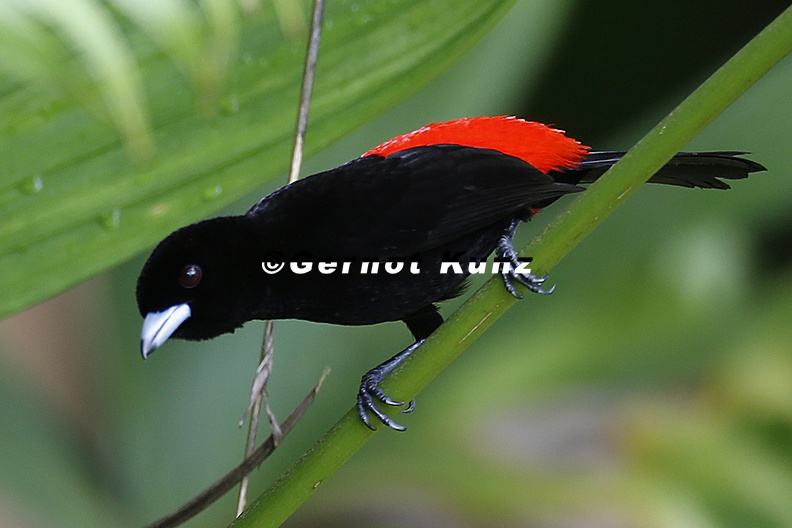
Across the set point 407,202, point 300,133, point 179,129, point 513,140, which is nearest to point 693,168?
point 513,140

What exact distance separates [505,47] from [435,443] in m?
0.67

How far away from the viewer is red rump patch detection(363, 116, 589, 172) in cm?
96

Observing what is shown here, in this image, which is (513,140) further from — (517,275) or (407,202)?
(517,275)

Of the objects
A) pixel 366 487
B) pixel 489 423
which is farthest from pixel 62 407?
pixel 489 423

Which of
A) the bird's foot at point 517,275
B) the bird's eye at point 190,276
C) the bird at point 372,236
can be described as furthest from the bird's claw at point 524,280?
the bird's eye at point 190,276

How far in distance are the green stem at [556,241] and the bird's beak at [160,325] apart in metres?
0.24

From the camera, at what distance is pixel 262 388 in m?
0.76

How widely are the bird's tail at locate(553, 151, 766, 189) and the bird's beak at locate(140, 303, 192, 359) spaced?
46 centimetres

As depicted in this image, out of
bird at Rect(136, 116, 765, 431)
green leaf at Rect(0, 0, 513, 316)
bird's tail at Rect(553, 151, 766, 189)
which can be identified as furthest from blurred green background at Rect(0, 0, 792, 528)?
green leaf at Rect(0, 0, 513, 316)

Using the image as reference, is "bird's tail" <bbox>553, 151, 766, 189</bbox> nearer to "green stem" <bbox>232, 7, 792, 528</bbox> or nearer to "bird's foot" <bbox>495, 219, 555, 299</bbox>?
"bird's foot" <bbox>495, 219, 555, 299</bbox>

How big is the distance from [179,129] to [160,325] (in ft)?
0.73

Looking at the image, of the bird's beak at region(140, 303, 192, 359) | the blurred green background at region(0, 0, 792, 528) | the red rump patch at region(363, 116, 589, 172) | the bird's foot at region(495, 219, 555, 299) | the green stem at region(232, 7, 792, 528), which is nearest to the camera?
the green stem at region(232, 7, 792, 528)

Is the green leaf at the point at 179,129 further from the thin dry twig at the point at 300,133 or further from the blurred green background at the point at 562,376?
the blurred green background at the point at 562,376

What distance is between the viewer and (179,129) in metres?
0.69
